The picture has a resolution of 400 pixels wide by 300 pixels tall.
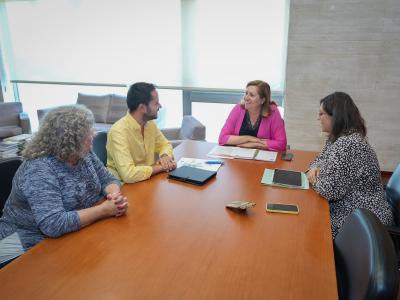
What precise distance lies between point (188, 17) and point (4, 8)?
3.29 meters

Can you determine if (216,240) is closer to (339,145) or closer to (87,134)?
(87,134)

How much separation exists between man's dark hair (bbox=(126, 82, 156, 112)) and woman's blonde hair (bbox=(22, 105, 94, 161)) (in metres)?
0.61

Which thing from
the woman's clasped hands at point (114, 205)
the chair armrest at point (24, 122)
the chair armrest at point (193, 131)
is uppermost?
the woman's clasped hands at point (114, 205)

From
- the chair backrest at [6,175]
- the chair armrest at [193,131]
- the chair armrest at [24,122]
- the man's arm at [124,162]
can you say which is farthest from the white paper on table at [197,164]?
the chair armrest at [24,122]

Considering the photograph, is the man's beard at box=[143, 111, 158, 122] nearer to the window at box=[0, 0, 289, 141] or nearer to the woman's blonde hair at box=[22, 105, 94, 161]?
the woman's blonde hair at box=[22, 105, 94, 161]

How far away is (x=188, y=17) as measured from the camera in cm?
427

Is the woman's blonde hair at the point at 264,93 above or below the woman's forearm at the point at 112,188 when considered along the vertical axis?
above

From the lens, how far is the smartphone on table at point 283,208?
4.69 feet

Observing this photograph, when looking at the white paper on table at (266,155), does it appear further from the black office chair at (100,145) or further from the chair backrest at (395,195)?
the black office chair at (100,145)

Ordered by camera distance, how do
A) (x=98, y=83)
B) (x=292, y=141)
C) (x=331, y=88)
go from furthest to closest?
(x=98, y=83) < (x=292, y=141) < (x=331, y=88)

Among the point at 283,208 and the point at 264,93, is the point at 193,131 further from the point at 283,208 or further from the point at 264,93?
the point at 283,208

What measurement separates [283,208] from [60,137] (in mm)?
1038

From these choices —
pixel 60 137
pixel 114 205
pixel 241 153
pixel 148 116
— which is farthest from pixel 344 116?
pixel 60 137

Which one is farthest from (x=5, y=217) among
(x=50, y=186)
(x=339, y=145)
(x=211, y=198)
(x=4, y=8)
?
(x=4, y=8)
